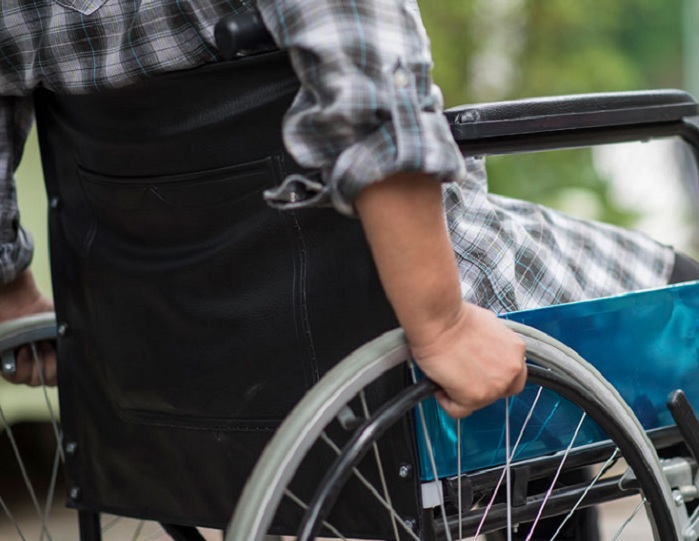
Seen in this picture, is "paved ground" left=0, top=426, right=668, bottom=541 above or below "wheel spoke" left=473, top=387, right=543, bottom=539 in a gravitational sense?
below

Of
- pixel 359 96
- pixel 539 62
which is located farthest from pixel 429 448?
pixel 539 62

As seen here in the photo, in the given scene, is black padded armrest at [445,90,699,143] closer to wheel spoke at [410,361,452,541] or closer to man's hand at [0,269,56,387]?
wheel spoke at [410,361,452,541]

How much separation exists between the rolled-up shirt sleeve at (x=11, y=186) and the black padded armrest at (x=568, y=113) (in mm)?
586

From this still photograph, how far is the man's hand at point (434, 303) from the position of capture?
0.92 metres

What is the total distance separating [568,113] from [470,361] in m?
0.38

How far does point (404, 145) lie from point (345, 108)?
0.06m

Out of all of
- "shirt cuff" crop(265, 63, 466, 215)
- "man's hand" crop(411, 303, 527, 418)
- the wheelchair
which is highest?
"shirt cuff" crop(265, 63, 466, 215)

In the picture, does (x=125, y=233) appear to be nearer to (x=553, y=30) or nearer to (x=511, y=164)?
(x=511, y=164)

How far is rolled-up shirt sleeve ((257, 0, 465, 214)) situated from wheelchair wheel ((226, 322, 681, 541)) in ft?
0.58

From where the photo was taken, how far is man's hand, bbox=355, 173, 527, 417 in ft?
3.00

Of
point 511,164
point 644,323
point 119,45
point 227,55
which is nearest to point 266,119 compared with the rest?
point 227,55

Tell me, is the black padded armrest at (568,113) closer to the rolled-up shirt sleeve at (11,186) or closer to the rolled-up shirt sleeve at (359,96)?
the rolled-up shirt sleeve at (359,96)

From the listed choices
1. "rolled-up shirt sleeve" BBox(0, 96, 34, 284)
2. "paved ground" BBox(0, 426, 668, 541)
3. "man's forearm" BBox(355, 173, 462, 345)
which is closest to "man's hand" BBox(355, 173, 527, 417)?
"man's forearm" BBox(355, 173, 462, 345)

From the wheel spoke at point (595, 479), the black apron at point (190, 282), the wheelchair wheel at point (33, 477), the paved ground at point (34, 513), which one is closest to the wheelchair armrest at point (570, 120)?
the black apron at point (190, 282)
